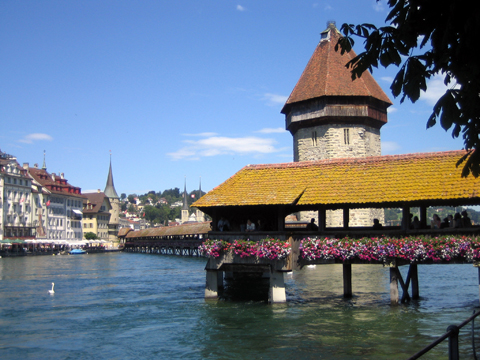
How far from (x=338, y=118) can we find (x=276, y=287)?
2306 centimetres

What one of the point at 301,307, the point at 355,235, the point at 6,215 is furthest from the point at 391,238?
the point at 6,215

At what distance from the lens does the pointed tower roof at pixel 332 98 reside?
38188 millimetres

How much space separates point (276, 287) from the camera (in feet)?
57.0

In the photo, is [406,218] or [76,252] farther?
[76,252]

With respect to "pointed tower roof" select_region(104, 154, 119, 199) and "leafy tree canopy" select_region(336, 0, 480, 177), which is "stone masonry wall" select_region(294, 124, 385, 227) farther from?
"pointed tower roof" select_region(104, 154, 119, 199)

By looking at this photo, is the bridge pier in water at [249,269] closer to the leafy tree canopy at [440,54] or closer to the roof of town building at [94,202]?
the leafy tree canopy at [440,54]

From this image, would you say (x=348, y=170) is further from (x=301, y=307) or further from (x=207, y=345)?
(x=207, y=345)

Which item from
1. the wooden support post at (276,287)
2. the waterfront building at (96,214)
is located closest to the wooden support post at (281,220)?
the wooden support post at (276,287)

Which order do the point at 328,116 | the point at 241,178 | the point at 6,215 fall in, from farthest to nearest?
the point at 6,215 → the point at 328,116 → the point at 241,178

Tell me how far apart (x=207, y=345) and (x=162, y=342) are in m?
1.20

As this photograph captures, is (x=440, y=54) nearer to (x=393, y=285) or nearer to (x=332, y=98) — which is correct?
(x=393, y=285)

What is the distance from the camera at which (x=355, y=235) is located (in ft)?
54.9

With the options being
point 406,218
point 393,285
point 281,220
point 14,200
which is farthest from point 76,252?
point 406,218

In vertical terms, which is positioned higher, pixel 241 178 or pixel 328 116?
pixel 328 116
